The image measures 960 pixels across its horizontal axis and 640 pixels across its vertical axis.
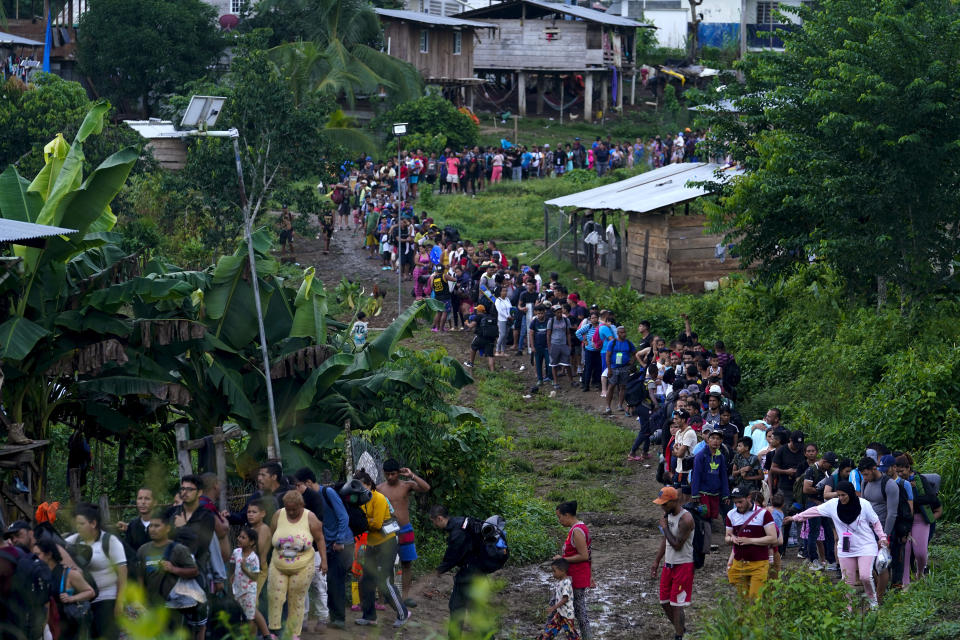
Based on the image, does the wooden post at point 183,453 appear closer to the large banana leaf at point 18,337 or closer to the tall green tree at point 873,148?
the large banana leaf at point 18,337

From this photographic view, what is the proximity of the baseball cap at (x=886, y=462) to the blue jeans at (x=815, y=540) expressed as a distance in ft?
2.55

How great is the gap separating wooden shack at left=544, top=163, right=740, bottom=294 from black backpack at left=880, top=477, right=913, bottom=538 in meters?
12.2

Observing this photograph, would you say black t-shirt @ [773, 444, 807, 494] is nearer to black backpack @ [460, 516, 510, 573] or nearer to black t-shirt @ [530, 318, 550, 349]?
black backpack @ [460, 516, 510, 573]

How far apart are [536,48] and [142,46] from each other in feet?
56.2

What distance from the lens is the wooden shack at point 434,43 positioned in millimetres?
48125

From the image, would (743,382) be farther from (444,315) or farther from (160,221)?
(160,221)

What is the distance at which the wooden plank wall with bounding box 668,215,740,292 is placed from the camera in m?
25.0

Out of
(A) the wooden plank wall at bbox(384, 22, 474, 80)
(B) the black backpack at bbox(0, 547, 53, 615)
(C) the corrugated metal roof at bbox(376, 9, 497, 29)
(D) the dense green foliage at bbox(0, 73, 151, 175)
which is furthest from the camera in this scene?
(A) the wooden plank wall at bbox(384, 22, 474, 80)

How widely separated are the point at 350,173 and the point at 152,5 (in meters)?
11.7

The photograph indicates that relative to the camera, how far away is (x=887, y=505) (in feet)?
36.7

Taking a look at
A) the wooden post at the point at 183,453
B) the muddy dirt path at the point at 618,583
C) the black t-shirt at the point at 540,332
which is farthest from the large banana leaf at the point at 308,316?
the black t-shirt at the point at 540,332

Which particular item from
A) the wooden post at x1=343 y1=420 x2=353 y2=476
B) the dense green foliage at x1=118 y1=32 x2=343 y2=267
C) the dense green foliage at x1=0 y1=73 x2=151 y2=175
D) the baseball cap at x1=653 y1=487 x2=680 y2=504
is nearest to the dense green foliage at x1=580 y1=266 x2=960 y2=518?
the baseball cap at x1=653 y1=487 x2=680 y2=504

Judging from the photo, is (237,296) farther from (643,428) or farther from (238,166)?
(643,428)

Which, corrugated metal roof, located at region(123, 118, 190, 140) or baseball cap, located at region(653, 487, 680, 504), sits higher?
corrugated metal roof, located at region(123, 118, 190, 140)
